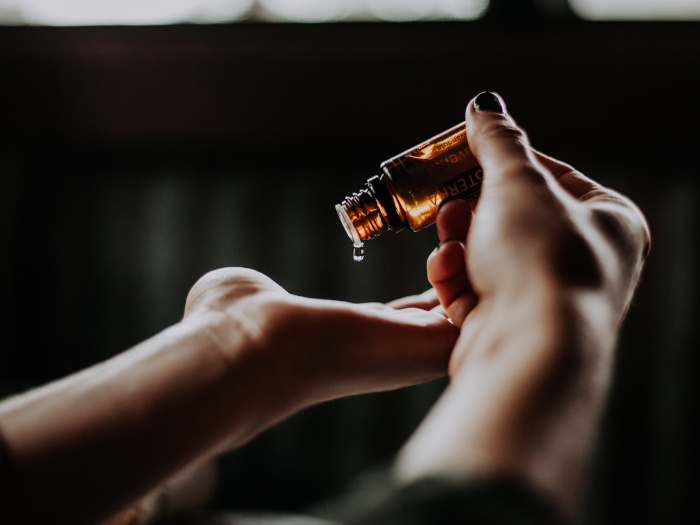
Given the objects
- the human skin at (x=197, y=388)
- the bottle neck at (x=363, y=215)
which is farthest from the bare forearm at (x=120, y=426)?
the bottle neck at (x=363, y=215)

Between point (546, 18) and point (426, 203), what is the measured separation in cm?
118

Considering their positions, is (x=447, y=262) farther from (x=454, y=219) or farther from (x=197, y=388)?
(x=197, y=388)

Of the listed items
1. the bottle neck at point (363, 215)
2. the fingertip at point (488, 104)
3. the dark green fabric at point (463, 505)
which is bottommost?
the dark green fabric at point (463, 505)

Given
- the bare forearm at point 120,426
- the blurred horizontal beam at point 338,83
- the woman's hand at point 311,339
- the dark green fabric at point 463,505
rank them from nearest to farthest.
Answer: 1. the dark green fabric at point 463,505
2. the bare forearm at point 120,426
3. the woman's hand at point 311,339
4. the blurred horizontal beam at point 338,83

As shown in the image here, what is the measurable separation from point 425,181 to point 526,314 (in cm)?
27

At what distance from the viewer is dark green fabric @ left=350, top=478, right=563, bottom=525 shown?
0.72 ft

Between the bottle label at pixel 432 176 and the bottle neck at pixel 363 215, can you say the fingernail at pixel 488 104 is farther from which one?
the bottle neck at pixel 363 215

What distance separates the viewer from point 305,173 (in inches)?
67.2

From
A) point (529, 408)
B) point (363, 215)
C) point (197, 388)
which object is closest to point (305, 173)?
point (363, 215)

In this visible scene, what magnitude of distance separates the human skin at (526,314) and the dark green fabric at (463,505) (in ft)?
0.04

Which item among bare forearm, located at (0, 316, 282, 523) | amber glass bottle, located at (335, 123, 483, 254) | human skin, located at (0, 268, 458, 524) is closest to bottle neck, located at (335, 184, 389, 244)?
amber glass bottle, located at (335, 123, 483, 254)

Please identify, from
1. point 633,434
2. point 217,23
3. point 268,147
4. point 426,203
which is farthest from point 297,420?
point 217,23

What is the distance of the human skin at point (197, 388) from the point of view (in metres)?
0.44

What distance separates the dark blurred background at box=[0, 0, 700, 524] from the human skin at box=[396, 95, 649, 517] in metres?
0.96
